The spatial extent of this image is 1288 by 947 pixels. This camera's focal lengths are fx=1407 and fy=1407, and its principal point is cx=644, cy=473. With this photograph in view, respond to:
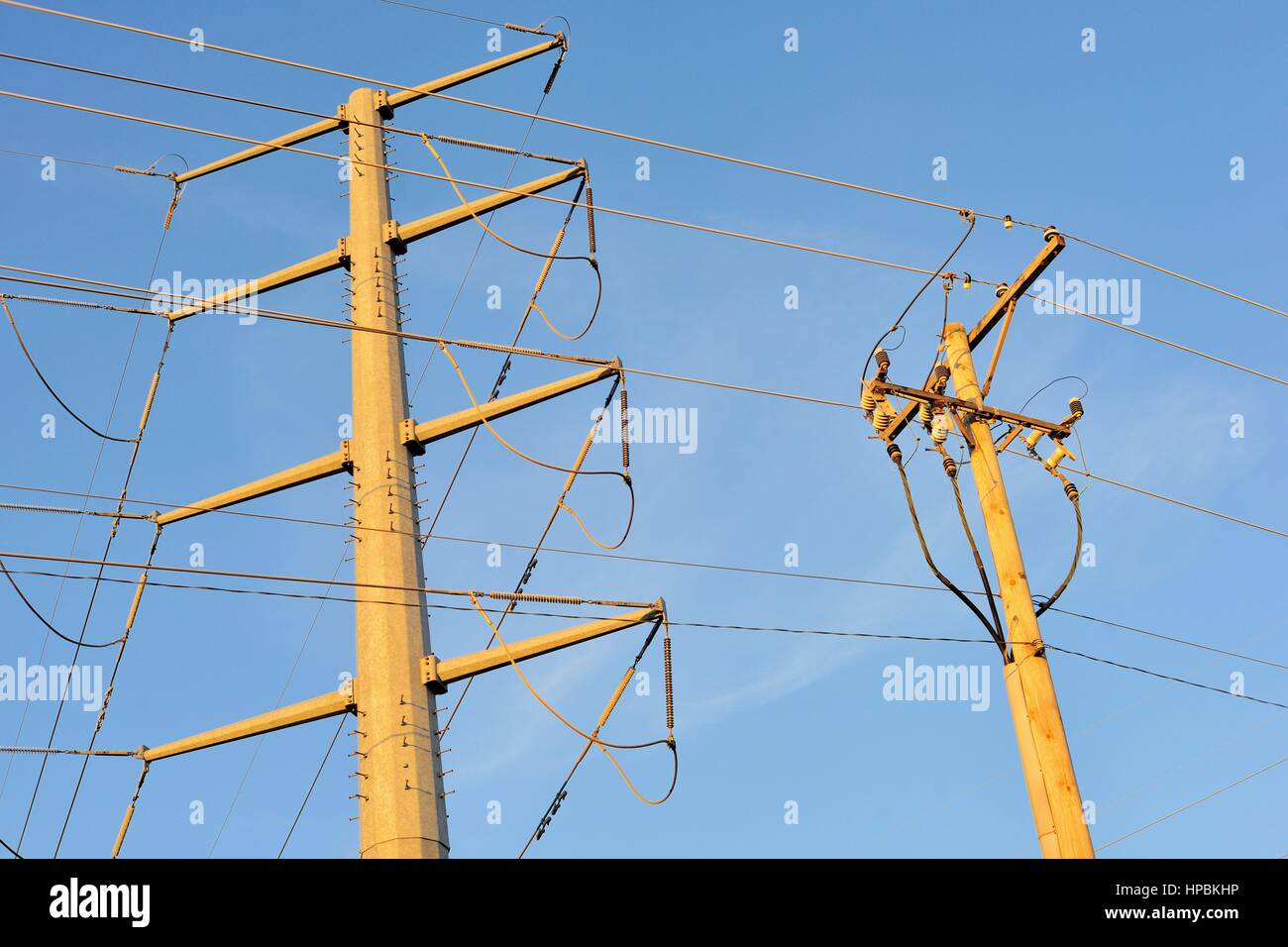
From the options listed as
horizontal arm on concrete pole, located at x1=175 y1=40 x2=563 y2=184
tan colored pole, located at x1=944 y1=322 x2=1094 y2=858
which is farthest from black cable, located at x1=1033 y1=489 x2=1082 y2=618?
horizontal arm on concrete pole, located at x1=175 y1=40 x2=563 y2=184

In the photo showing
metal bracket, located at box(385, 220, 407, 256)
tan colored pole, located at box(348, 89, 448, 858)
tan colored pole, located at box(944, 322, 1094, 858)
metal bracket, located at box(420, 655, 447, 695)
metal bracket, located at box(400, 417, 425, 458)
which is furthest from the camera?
metal bracket, located at box(385, 220, 407, 256)

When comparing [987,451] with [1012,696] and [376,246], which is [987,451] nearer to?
[1012,696]

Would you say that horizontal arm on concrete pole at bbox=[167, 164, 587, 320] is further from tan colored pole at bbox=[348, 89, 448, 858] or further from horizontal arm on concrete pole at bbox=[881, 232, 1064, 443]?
horizontal arm on concrete pole at bbox=[881, 232, 1064, 443]

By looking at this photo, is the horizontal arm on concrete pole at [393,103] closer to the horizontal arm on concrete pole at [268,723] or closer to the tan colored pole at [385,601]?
the tan colored pole at [385,601]

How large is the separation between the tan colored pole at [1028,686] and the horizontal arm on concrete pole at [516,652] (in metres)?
3.45

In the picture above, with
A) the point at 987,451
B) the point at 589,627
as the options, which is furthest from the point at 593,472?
A: the point at 987,451

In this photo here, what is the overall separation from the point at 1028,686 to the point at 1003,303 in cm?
450

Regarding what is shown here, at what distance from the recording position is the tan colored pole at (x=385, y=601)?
12.1m

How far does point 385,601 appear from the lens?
13125 millimetres

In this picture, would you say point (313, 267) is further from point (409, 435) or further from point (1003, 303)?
point (1003, 303)

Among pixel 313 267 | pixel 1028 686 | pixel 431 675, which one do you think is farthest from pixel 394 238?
pixel 1028 686

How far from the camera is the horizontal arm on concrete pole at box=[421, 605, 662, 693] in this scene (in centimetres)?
1302

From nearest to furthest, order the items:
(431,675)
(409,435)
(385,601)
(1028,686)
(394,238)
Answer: (1028,686)
(431,675)
(385,601)
(409,435)
(394,238)

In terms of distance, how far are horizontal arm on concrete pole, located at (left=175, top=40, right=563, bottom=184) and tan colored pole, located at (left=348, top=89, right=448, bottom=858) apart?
2.06 meters
